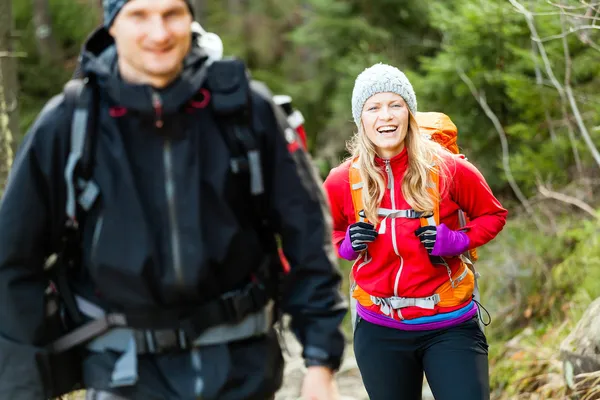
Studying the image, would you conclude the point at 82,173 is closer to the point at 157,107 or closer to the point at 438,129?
the point at 157,107

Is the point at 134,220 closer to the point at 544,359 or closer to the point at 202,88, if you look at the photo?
the point at 202,88

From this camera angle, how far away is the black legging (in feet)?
13.8

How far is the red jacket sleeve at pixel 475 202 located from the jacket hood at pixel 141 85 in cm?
210

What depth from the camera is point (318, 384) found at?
277cm

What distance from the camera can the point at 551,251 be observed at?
841 centimetres

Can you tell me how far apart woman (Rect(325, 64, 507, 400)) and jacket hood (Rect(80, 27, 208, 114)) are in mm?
1883

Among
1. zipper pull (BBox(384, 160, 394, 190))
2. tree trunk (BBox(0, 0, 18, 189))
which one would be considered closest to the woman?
zipper pull (BBox(384, 160, 394, 190))

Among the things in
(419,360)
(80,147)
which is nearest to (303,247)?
(80,147)

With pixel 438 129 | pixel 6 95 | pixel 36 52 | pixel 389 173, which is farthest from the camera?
pixel 36 52

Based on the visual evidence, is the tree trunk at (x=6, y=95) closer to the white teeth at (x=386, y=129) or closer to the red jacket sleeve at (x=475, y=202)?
the white teeth at (x=386, y=129)

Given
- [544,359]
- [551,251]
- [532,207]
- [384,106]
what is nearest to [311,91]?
[532,207]

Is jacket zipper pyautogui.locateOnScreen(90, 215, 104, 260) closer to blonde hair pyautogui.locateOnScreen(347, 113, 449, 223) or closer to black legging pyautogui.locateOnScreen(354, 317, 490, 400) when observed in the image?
blonde hair pyautogui.locateOnScreen(347, 113, 449, 223)

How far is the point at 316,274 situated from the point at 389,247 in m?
1.62

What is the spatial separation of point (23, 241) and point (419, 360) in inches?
95.6
